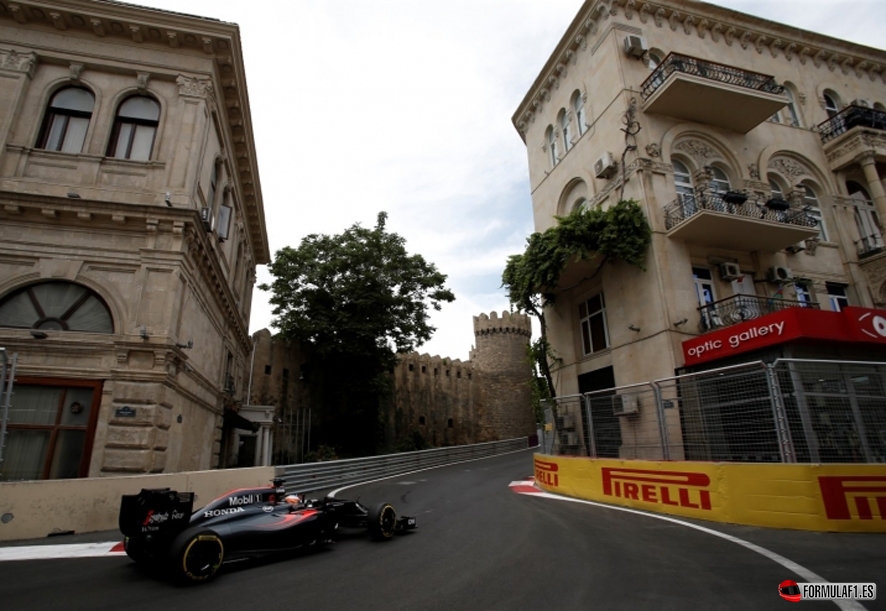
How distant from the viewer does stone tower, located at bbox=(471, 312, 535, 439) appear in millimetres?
38156

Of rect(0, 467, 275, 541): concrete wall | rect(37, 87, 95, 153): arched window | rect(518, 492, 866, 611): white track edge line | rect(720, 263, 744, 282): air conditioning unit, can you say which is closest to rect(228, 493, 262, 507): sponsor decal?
rect(0, 467, 275, 541): concrete wall

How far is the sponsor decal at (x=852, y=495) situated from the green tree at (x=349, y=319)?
804 inches

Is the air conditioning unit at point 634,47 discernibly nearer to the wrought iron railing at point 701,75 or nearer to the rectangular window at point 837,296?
the wrought iron railing at point 701,75

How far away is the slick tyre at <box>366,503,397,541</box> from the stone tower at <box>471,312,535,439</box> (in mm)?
29951

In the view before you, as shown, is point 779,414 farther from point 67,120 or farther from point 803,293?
point 67,120

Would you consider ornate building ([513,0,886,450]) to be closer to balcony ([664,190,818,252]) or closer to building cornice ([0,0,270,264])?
balcony ([664,190,818,252])

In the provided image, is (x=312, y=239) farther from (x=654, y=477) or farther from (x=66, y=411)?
(x=654, y=477)

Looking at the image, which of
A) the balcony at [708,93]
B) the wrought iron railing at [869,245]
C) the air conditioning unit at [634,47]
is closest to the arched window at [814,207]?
the wrought iron railing at [869,245]

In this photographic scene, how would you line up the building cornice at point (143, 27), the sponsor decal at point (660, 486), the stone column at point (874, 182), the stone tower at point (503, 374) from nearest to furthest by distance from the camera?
the sponsor decal at point (660, 486)
the building cornice at point (143, 27)
the stone column at point (874, 182)
the stone tower at point (503, 374)

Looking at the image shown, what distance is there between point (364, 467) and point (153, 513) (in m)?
14.2

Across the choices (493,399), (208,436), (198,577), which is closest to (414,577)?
(198,577)

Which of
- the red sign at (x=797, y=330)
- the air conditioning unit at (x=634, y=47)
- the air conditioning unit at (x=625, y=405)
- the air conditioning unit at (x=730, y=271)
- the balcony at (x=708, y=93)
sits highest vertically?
the air conditioning unit at (x=634, y=47)

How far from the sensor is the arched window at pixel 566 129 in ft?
63.9

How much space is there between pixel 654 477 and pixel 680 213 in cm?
881
